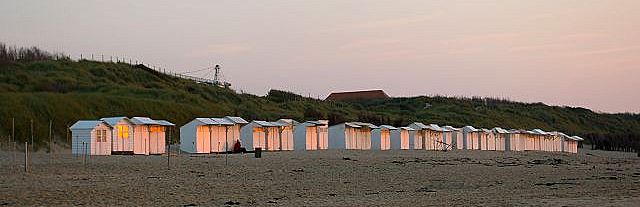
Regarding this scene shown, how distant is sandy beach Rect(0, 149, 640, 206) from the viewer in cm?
1980

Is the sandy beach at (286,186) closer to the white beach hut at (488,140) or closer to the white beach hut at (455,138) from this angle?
the white beach hut at (455,138)

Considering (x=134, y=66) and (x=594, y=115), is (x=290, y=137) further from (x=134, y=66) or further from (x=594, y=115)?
(x=594, y=115)

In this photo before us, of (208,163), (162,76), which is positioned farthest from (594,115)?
(208,163)

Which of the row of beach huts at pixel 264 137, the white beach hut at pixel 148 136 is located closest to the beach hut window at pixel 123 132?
the row of beach huts at pixel 264 137

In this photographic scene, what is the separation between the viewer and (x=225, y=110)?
82938mm

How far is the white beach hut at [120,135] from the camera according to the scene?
138 feet

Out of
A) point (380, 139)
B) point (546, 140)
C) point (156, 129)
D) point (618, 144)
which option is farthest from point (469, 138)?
point (618, 144)

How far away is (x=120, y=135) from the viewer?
42562 millimetres

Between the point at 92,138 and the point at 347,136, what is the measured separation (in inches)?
853

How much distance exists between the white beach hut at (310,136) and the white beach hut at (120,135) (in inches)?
574

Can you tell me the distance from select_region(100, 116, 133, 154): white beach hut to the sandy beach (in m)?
7.76

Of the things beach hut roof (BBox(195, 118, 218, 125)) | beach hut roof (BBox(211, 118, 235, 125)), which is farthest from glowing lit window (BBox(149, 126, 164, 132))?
beach hut roof (BBox(211, 118, 235, 125))

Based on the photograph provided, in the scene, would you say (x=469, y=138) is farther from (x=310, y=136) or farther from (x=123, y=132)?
(x=123, y=132)

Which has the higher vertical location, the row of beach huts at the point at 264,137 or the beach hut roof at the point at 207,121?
the beach hut roof at the point at 207,121
